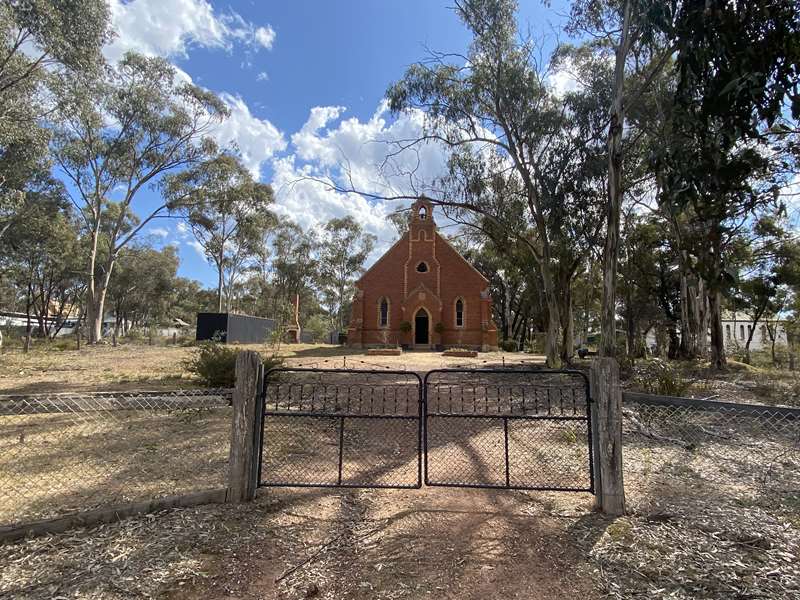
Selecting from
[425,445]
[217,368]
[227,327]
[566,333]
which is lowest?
[425,445]

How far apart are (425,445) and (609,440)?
166 cm

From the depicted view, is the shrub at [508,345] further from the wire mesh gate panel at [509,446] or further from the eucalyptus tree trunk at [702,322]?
the wire mesh gate panel at [509,446]

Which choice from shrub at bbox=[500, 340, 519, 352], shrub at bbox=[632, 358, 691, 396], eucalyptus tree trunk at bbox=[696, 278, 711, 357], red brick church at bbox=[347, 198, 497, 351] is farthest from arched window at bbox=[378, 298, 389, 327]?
shrub at bbox=[632, 358, 691, 396]

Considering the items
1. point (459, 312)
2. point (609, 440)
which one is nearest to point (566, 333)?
point (459, 312)

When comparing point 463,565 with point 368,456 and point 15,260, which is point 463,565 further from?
point 15,260

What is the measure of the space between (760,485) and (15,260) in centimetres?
4051

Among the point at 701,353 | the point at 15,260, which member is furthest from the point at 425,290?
the point at 15,260

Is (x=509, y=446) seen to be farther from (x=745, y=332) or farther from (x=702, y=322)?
(x=745, y=332)

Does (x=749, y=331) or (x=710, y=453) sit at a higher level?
(x=749, y=331)

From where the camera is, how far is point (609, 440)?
145 inches

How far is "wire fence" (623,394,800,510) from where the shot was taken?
4266 millimetres

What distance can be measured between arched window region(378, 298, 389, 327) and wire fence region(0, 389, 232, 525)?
2429cm

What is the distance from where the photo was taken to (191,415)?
7.48m

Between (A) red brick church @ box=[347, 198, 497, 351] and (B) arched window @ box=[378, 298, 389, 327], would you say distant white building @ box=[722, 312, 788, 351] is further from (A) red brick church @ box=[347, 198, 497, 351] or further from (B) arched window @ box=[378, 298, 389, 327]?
(B) arched window @ box=[378, 298, 389, 327]
